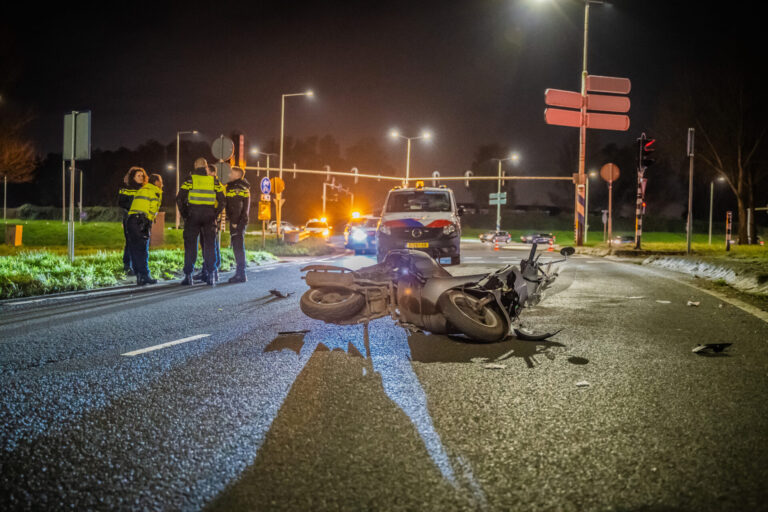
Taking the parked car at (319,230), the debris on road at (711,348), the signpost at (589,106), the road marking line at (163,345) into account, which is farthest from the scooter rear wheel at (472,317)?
the parked car at (319,230)

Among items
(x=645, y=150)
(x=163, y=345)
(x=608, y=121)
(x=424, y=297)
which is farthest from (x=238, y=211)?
(x=608, y=121)

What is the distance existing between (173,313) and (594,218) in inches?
3856

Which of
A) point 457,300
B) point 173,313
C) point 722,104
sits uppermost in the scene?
point 722,104

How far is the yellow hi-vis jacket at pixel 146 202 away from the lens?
1091 centimetres

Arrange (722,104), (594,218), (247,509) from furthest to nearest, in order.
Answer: (594,218) < (722,104) < (247,509)

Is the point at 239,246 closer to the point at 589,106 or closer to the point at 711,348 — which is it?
the point at 711,348

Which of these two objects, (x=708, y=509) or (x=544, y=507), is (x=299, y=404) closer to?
(x=544, y=507)

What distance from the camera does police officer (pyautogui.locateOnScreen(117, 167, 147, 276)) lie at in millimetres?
11055

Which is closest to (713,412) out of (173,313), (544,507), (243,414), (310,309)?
(544,507)

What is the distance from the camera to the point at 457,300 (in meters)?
5.43

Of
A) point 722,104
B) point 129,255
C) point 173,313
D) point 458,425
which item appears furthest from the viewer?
point 722,104

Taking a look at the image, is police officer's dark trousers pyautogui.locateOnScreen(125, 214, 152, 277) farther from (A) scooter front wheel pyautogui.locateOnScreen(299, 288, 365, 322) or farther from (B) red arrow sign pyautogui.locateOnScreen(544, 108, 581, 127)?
(B) red arrow sign pyautogui.locateOnScreen(544, 108, 581, 127)

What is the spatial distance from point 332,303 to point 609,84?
90.3 feet

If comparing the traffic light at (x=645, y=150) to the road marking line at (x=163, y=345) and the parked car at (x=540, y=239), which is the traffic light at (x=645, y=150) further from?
the road marking line at (x=163, y=345)
